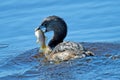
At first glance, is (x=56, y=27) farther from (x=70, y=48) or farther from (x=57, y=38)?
(x=70, y=48)

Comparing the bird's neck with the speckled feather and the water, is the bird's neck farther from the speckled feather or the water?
the speckled feather

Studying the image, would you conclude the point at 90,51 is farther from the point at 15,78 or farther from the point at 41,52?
the point at 15,78

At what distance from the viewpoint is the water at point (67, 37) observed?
1305 cm

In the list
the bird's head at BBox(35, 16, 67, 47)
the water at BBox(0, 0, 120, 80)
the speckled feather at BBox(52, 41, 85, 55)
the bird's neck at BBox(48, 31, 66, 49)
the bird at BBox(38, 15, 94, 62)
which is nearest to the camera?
the water at BBox(0, 0, 120, 80)

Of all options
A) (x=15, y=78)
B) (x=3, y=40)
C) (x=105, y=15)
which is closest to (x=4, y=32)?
(x=3, y=40)

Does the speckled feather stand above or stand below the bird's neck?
below

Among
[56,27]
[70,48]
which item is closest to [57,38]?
[56,27]

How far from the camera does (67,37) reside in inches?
675

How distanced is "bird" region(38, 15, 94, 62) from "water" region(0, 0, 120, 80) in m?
0.29

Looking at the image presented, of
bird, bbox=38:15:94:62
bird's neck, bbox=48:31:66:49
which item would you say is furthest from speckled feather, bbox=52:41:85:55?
bird's neck, bbox=48:31:66:49

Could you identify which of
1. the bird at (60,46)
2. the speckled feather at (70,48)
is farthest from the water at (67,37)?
the speckled feather at (70,48)

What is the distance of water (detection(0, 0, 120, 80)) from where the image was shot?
→ 1305cm

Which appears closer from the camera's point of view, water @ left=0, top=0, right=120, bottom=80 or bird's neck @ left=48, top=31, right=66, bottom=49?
water @ left=0, top=0, right=120, bottom=80

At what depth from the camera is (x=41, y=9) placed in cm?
1888
